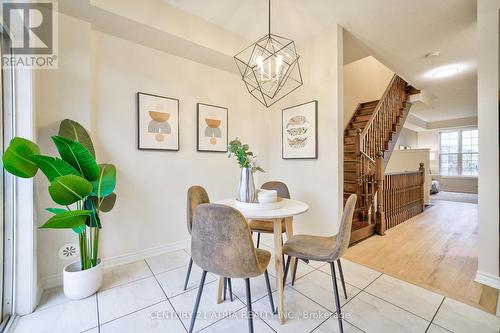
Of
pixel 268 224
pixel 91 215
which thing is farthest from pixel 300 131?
pixel 91 215

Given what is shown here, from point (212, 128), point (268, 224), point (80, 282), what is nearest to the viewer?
point (80, 282)

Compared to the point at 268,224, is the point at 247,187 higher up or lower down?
higher up

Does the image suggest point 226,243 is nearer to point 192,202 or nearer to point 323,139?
point 192,202

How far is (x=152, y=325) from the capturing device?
1509 mm

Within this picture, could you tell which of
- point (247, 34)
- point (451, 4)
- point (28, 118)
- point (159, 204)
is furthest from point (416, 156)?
point (28, 118)

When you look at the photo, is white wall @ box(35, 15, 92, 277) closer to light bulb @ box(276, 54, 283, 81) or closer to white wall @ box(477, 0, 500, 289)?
light bulb @ box(276, 54, 283, 81)

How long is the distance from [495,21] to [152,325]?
3.80 metres

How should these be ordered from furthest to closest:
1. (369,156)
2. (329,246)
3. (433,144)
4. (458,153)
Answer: (433,144)
(458,153)
(369,156)
(329,246)

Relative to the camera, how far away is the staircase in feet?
11.0

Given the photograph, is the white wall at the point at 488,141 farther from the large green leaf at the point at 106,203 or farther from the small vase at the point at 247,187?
the large green leaf at the point at 106,203

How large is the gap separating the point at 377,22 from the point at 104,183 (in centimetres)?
335

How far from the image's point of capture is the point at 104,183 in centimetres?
181

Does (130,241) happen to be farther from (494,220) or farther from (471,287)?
(494,220)

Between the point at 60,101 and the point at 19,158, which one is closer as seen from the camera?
the point at 19,158
